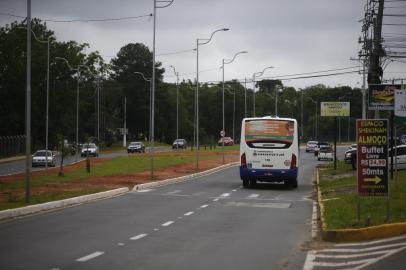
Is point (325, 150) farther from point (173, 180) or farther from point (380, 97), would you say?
point (380, 97)

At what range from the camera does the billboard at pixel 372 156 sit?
15.0 m

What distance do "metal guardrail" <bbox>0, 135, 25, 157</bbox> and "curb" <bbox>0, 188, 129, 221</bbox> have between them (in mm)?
52072

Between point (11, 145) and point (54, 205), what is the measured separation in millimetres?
60526

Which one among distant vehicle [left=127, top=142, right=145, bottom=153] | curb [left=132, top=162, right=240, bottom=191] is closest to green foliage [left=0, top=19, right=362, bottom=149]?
distant vehicle [left=127, top=142, right=145, bottom=153]

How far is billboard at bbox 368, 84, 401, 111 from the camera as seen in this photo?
22.0 meters

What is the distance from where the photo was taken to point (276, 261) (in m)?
11.3

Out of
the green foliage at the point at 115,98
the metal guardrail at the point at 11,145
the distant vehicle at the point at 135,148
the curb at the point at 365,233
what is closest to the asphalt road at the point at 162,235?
the curb at the point at 365,233

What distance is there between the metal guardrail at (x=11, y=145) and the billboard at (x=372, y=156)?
65328 mm

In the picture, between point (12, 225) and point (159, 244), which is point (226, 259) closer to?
point (159, 244)

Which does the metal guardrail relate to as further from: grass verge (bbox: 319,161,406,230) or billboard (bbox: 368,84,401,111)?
billboard (bbox: 368,84,401,111)

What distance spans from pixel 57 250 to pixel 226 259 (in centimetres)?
313

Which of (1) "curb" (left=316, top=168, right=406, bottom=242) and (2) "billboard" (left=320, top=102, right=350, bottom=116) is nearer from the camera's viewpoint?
(1) "curb" (left=316, top=168, right=406, bottom=242)

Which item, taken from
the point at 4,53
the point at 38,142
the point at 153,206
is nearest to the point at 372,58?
the point at 153,206

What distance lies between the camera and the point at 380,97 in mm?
22125
